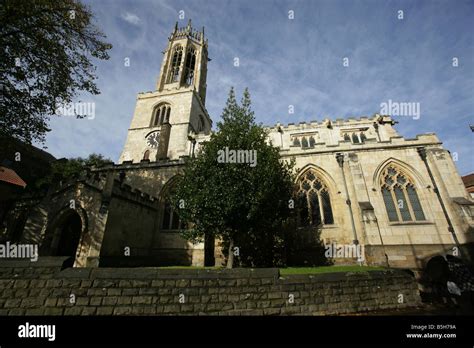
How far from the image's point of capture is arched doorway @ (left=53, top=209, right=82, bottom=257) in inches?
480

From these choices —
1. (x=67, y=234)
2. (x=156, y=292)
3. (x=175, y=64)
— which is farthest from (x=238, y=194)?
(x=175, y=64)

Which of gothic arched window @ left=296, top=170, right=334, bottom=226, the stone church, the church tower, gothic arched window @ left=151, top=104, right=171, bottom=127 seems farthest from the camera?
gothic arched window @ left=151, top=104, right=171, bottom=127

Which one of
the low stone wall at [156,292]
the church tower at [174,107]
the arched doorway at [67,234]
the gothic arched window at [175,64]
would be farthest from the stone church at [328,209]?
the gothic arched window at [175,64]

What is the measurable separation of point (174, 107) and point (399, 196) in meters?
31.1

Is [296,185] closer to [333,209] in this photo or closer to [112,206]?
[333,209]

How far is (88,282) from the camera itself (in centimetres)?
620

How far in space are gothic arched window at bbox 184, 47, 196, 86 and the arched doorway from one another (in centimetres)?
3266

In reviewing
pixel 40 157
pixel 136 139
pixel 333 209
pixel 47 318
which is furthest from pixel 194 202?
pixel 40 157

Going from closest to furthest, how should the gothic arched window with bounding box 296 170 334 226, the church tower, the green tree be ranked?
the green tree → the gothic arched window with bounding box 296 170 334 226 → the church tower

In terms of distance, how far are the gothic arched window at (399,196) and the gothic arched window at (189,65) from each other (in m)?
35.9

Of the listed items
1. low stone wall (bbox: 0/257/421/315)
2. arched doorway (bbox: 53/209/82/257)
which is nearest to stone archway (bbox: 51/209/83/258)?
arched doorway (bbox: 53/209/82/257)

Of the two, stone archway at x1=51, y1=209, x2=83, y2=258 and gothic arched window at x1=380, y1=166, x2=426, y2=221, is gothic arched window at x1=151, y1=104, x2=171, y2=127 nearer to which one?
stone archway at x1=51, y1=209, x2=83, y2=258

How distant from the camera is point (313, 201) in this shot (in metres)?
15.5

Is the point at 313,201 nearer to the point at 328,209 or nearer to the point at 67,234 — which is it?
the point at 328,209
